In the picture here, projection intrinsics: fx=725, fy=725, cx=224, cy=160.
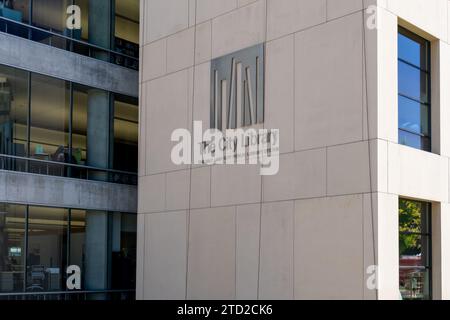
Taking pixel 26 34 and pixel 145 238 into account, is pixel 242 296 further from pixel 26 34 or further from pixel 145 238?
pixel 26 34

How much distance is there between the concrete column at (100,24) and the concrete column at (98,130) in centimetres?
141

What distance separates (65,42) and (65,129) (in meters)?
2.81

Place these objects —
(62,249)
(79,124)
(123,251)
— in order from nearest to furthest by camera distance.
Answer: (62,249) → (79,124) → (123,251)

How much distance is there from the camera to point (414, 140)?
1809cm

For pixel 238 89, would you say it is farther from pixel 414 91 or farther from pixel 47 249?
pixel 47 249

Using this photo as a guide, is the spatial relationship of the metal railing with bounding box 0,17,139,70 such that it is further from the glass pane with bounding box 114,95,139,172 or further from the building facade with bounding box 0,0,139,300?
the glass pane with bounding box 114,95,139,172

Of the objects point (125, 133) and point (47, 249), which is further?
point (125, 133)

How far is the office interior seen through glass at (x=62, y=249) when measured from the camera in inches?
829

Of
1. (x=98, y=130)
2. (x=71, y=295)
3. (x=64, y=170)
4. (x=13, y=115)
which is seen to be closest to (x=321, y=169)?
(x=64, y=170)

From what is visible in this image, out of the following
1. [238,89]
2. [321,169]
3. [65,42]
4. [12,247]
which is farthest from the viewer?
[65,42]

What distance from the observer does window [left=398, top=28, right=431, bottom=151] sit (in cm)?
1789
